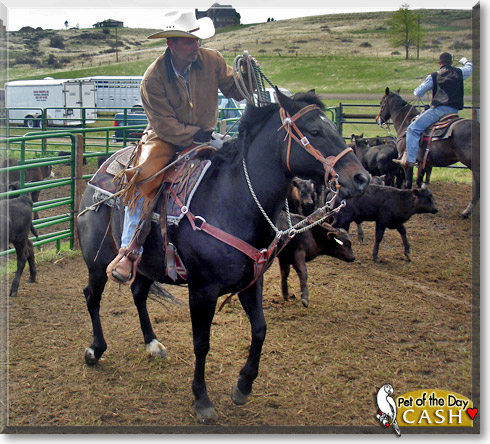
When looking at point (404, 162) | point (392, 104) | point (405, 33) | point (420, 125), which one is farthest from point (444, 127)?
point (405, 33)

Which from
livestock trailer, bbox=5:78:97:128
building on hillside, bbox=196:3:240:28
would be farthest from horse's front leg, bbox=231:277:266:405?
livestock trailer, bbox=5:78:97:128

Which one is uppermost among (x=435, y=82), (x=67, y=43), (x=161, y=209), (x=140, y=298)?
(x=67, y=43)

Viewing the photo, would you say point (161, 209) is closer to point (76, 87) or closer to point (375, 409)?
point (375, 409)

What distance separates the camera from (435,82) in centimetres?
1091

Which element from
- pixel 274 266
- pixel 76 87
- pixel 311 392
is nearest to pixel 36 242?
pixel 274 266

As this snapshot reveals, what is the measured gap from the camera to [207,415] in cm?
414

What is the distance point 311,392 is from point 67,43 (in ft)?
95.9

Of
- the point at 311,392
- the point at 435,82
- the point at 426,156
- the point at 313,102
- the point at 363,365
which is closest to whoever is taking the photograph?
the point at 313,102

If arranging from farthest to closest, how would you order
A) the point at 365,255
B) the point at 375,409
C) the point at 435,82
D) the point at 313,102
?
the point at 435,82, the point at 365,255, the point at 375,409, the point at 313,102

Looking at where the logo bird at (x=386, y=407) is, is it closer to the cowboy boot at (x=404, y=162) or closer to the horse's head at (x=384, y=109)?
the cowboy boot at (x=404, y=162)

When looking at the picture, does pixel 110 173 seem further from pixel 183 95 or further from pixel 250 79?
pixel 250 79

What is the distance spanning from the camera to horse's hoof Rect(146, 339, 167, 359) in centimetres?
519

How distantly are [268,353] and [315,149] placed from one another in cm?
248

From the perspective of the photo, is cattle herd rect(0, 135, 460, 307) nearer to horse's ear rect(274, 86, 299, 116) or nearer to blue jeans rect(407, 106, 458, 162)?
blue jeans rect(407, 106, 458, 162)
